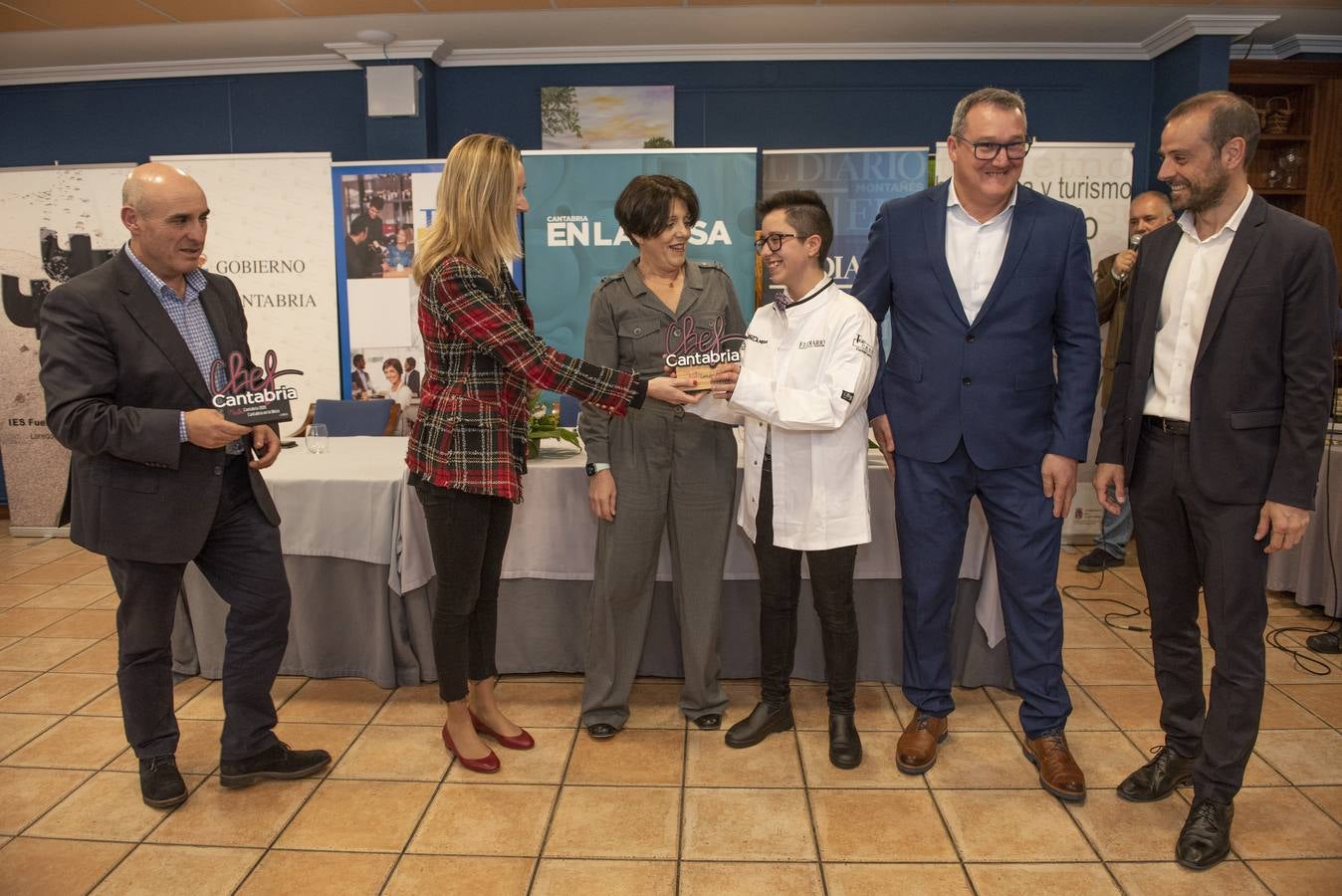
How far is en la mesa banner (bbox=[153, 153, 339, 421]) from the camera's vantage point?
584 cm

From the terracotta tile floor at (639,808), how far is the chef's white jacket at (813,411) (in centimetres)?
74

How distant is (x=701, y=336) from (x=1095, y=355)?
105cm

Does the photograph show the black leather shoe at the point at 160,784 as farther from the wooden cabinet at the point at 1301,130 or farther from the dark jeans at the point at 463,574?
the wooden cabinet at the point at 1301,130

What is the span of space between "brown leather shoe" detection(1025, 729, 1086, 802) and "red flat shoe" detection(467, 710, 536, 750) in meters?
1.47

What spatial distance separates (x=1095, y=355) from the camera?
2488 millimetres

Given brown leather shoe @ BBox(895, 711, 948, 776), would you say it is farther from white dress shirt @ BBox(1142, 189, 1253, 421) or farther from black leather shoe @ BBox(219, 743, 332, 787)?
black leather shoe @ BBox(219, 743, 332, 787)

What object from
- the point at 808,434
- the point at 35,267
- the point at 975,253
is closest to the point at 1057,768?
the point at 808,434

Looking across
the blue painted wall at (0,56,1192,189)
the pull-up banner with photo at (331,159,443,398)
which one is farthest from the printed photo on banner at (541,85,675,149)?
the pull-up banner with photo at (331,159,443,398)

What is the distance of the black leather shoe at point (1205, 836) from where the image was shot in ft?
7.30

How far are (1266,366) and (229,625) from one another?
2717 mm

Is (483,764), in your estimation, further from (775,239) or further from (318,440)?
(775,239)

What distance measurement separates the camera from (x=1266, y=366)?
84.6 inches

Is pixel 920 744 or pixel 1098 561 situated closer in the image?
pixel 920 744

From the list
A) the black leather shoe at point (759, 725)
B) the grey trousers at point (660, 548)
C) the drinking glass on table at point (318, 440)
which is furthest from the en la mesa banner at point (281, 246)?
the black leather shoe at point (759, 725)
